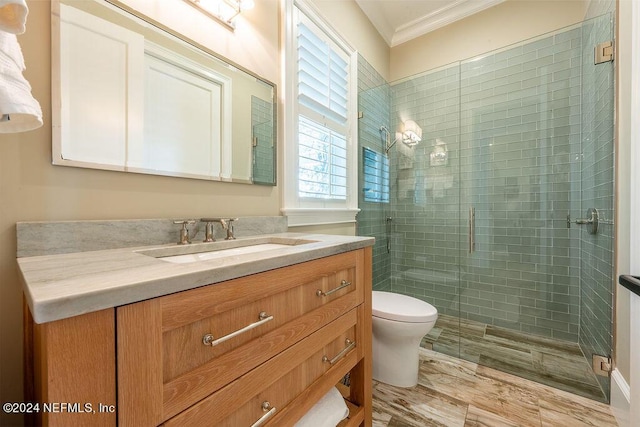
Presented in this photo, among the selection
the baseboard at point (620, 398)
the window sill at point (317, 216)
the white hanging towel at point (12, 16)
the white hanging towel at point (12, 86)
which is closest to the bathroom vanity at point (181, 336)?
the white hanging towel at point (12, 86)

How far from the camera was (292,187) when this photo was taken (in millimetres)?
1578

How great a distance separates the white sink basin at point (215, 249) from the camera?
92 cm

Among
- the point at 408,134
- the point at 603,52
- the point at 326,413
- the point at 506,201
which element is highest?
the point at 603,52

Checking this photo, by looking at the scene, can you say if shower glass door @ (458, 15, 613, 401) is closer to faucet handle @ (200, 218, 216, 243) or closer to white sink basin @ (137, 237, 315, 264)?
white sink basin @ (137, 237, 315, 264)

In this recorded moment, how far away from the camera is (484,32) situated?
2.41 m

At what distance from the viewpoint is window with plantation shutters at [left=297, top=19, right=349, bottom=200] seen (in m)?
1.68

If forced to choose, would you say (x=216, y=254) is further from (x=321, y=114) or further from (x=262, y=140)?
(x=321, y=114)

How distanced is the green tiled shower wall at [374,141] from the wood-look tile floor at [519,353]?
675 mm

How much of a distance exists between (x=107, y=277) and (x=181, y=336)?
18 centimetres

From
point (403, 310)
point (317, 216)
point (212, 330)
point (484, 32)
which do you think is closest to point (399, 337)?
point (403, 310)

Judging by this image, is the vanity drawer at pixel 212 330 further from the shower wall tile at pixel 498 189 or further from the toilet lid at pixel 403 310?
the shower wall tile at pixel 498 189

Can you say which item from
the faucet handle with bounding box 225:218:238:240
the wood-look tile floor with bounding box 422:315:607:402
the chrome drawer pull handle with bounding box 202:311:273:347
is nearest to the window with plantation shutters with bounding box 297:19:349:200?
the faucet handle with bounding box 225:218:238:240

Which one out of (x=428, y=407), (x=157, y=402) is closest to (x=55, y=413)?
(x=157, y=402)

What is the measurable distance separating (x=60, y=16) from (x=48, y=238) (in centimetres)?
67
